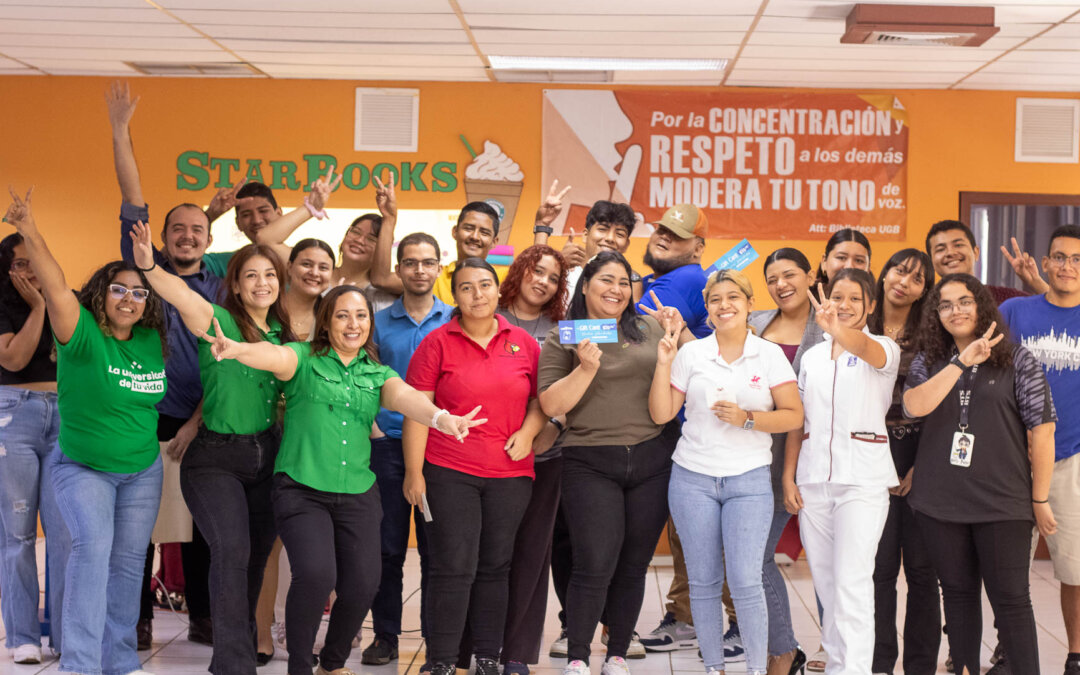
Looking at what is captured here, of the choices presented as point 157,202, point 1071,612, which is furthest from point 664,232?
point 157,202

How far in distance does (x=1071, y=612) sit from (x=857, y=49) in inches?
132

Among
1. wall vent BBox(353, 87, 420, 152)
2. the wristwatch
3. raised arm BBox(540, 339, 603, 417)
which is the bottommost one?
the wristwatch

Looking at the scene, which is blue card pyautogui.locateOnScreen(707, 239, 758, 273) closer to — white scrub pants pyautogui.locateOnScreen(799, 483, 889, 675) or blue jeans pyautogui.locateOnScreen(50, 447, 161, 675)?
white scrub pants pyautogui.locateOnScreen(799, 483, 889, 675)

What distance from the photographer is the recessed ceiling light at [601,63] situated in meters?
6.21

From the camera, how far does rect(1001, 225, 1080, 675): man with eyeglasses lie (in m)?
3.87

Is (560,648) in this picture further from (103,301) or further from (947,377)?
(103,301)

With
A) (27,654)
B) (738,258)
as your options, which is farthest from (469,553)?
(27,654)

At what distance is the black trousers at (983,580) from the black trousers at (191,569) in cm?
278

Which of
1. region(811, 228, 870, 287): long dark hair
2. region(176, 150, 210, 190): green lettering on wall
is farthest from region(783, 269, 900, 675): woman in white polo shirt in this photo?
region(176, 150, 210, 190): green lettering on wall

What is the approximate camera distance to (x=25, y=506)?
3.97m

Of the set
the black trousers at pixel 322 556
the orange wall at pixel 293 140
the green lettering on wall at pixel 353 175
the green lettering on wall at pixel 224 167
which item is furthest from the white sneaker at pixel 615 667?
the green lettering on wall at pixel 224 167

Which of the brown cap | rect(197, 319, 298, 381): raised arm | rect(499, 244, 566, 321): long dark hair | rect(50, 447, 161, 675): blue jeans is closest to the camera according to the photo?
rect(197, 319, 298, 381): raised arm

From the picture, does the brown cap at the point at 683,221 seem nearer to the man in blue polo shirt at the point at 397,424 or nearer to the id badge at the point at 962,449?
the man in blue polo shirt at the point at 397,424

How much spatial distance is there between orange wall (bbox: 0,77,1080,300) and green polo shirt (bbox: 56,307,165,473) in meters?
3.37
